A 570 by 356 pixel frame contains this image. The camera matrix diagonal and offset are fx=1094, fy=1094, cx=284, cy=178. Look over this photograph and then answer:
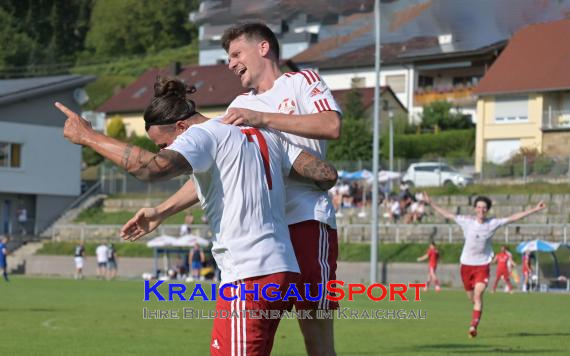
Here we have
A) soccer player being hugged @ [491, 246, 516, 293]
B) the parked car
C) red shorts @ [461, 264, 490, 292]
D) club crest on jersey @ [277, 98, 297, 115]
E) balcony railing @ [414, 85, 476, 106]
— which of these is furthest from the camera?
balcony railing @ [414, 85, 476, 106]

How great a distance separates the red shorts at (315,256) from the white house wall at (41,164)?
185 ft

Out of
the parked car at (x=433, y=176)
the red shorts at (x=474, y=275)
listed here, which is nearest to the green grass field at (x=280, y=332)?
the red shorts at (x=474, y=275)

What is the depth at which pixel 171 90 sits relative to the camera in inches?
253

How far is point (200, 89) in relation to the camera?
84312 millimetres

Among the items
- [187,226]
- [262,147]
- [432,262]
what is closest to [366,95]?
[187,226]

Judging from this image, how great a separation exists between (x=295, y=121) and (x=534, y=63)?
197 ft

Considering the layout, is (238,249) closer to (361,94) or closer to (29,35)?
(361,94)

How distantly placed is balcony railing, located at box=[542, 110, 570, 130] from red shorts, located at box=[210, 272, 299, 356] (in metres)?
58.3

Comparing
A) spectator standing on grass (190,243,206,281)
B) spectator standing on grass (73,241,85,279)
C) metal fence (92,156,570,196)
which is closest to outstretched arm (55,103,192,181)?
spectator standing on grass (190,243,206,281)

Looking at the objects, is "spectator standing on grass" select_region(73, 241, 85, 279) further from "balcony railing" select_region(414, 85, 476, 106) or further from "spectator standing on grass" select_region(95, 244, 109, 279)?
"balcony railing" select_region(414, 85, 476, 106)

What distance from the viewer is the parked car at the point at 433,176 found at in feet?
188

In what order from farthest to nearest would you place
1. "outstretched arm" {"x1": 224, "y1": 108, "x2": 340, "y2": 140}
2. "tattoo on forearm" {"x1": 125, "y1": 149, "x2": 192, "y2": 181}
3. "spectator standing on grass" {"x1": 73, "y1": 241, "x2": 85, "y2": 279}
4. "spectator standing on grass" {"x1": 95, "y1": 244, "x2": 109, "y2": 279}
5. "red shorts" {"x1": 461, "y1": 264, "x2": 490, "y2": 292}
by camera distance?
"spectator standing on grass" {"x1": 73, "y1": 241, "x2": 85, "y2": 279} → "spectator standing on grass" {"x1": 95, "y1": 244, "x2": 109, "y2": 279} → "red shorts" {"x1": 461, "y1": 264, "x2": 490, "y2": 292} → "outstretched arm" {"x1": 224, "y1": 108, "x2": 340, "y2": 140} → "tattoo on forearm" {"x1": 125, "y1": 149, "x2": 192, "y2": 181}

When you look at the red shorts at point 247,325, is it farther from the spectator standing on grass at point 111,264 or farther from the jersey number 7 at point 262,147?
the spectator standing on grass at point 111,264

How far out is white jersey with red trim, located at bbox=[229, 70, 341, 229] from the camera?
23.2 feet
